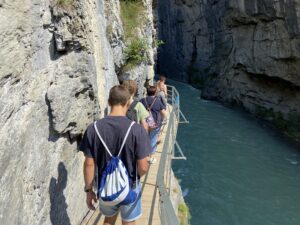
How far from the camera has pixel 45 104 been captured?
4324mm

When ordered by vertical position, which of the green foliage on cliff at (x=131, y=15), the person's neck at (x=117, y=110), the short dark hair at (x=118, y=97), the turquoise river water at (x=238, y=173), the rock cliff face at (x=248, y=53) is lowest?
the turquoise river water at (x=238, y=173)

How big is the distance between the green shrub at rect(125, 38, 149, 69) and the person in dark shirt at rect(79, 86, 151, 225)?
6738mm

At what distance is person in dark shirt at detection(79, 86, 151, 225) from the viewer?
133 inches

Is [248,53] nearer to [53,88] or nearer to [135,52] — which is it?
[135,52]

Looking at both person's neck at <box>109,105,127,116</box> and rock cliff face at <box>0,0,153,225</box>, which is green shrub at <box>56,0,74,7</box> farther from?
person's neck at <box>109,105,127,116</box>

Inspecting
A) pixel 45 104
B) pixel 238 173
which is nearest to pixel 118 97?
pixel 45 104

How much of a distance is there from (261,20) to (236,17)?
9.38ft

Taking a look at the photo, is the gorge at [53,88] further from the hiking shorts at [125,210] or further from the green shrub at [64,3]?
the hiking shorts at [125,210]

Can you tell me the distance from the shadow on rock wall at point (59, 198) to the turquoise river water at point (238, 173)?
714 centimetres

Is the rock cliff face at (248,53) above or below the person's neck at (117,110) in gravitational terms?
below

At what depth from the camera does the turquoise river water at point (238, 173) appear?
11.8 metres

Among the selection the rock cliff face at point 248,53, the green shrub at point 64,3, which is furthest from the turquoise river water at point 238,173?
the green shrub at point 64,3

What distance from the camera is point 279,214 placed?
11820 mm

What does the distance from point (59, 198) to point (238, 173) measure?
1122cm
